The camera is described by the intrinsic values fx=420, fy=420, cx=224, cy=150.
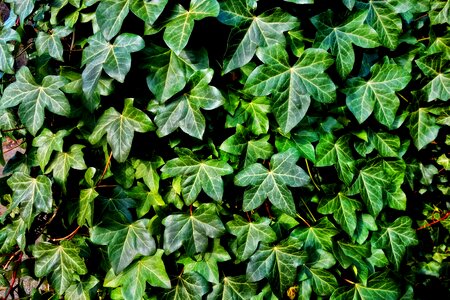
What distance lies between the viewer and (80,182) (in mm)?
1863

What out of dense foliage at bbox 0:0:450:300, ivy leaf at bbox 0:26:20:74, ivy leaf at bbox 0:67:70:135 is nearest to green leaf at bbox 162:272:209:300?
dense foliage at bbox 0:0:450:300

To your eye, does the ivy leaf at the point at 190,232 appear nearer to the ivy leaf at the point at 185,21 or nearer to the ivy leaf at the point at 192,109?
the ivy leaf at the point at 192,109

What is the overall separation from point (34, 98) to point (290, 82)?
105 centimetres

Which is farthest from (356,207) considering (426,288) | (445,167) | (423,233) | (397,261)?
(426,288)

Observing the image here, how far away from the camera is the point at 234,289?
1.90 meters

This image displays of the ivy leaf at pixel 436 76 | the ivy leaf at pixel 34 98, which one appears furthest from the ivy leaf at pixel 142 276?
the ivy leaf at pixel 436 76

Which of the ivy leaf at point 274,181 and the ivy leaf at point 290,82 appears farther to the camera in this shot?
the ivy leaf at point 274,181

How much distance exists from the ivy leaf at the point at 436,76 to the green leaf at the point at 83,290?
1784 millimetres

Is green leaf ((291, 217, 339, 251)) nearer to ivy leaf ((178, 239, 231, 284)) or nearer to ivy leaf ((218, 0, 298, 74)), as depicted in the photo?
ivy leaf ((178, 239, 231, 284))

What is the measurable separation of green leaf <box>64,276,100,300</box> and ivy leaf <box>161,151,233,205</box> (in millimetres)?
659

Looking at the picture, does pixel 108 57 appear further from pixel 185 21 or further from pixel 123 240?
pixel 123 240

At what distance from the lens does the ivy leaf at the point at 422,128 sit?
1.97 m

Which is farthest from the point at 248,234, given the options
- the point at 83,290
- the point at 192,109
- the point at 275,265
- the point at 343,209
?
the point at 83,290

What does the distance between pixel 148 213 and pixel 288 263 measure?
0.67 m
